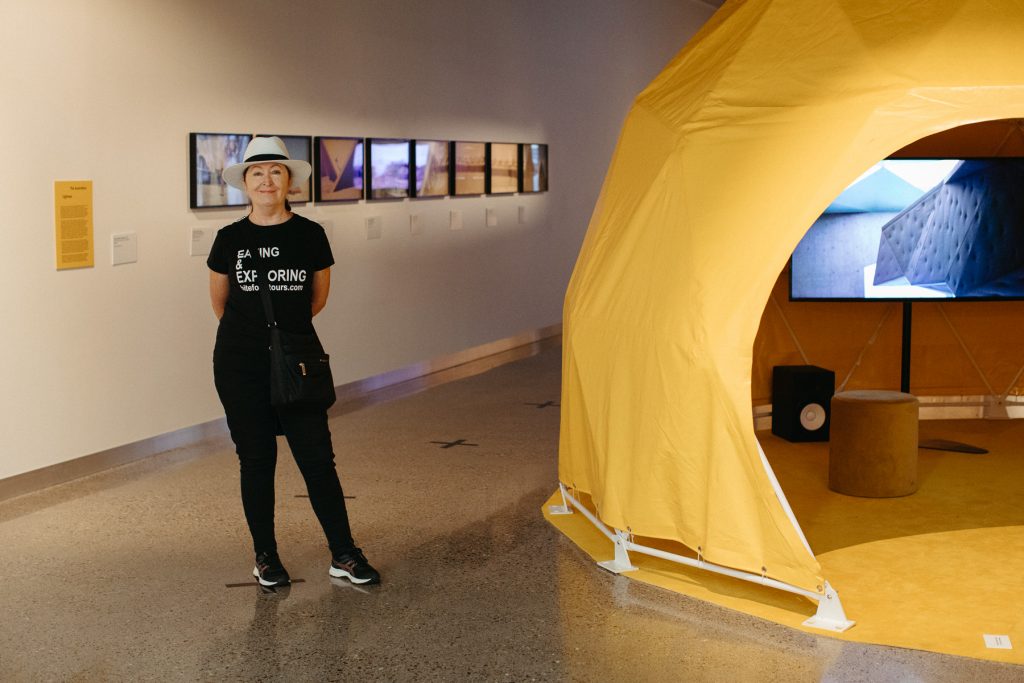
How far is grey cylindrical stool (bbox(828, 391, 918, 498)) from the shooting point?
256 inches

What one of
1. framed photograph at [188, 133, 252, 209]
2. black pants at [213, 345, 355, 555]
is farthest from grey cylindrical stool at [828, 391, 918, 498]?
framed photograph at [188, 133, 252, 209]

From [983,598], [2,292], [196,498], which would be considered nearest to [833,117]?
[983,598]

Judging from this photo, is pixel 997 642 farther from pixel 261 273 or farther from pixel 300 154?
pixel 300 154

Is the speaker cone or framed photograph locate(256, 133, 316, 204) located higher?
framed photograph locate(256, 133, 316, 204)

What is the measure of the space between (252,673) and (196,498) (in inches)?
96.9

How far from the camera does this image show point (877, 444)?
650 centimetres

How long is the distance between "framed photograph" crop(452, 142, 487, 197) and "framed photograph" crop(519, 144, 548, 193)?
796 millimetres

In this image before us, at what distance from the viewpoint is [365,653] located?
4379mm

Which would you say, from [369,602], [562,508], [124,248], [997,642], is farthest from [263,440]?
[997,642]

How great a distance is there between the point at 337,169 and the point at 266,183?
4255mm

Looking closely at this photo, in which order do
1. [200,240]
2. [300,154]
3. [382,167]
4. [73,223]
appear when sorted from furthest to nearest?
[382,167]
[300,154]
[200,240]
[73,223]

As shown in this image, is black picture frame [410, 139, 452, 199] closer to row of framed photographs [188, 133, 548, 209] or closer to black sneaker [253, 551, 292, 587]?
row of framed photographs [188, 133, 548, 209]

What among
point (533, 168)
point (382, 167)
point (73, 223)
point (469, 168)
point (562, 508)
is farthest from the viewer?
point (533, 168)

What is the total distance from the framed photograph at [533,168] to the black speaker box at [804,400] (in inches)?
188
